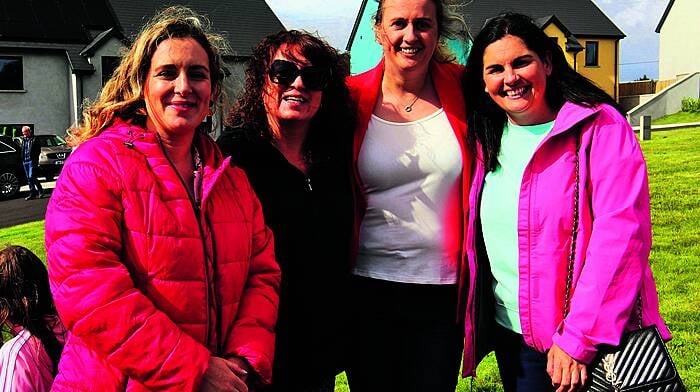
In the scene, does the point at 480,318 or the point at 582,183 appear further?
the point at 480,318

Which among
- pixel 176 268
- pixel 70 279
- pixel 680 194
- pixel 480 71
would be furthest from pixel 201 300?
pixel 680 194

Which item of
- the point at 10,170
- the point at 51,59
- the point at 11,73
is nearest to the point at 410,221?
the point at 10,170

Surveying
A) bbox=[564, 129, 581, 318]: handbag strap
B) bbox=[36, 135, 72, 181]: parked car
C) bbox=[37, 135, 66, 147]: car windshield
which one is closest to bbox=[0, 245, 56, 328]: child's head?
bbox=[564, 129, 581, 318]: handbag strap

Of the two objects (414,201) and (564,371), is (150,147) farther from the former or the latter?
(564,371)

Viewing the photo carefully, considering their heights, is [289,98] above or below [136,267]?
above

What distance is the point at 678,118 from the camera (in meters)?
27.5

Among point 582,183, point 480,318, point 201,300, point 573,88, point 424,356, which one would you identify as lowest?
point 424,356

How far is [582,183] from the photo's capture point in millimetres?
2732

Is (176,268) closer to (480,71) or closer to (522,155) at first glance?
(522,155)

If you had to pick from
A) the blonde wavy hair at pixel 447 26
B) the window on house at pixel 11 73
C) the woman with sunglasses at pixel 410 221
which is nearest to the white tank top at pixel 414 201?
the woman with sunglasses at pixel 410 221

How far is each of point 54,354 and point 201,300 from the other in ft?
4.51

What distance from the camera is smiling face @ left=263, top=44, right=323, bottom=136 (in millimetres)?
3096

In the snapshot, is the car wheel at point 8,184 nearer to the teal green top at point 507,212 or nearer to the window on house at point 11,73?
the window on house at point 11,73

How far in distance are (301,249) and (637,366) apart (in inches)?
58.2
